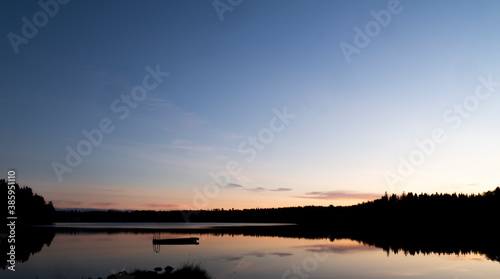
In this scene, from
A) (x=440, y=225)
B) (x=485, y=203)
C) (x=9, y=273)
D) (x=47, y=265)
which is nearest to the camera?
(x=9, y=273)

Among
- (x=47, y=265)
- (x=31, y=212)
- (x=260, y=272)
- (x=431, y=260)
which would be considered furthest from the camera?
(x=31, y=212)

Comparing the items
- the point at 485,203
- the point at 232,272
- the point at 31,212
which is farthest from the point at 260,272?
the point at 31,212

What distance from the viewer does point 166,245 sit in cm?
7244

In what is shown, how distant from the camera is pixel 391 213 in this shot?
6752 inches

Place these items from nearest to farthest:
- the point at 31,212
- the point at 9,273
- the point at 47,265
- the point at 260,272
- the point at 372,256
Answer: the point at 9,273, the point at 260,272, the point at 47,265, the point at 372,256, the point at 31,212

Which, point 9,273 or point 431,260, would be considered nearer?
point 9,273

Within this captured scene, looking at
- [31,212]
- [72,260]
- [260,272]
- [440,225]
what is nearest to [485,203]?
[440,225]

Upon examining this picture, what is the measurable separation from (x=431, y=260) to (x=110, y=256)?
136 ft

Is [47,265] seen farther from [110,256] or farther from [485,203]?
[485,203]

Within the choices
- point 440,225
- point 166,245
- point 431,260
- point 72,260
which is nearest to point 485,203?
point 440,225

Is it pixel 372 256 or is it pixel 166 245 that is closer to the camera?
pixel 372 256

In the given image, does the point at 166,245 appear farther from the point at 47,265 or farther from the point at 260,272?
the point at 260,272

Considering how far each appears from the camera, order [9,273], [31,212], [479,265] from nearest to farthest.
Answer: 1. [9,273]
2. [479,265]
3. [31,212]

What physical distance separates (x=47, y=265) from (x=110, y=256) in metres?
9.94
